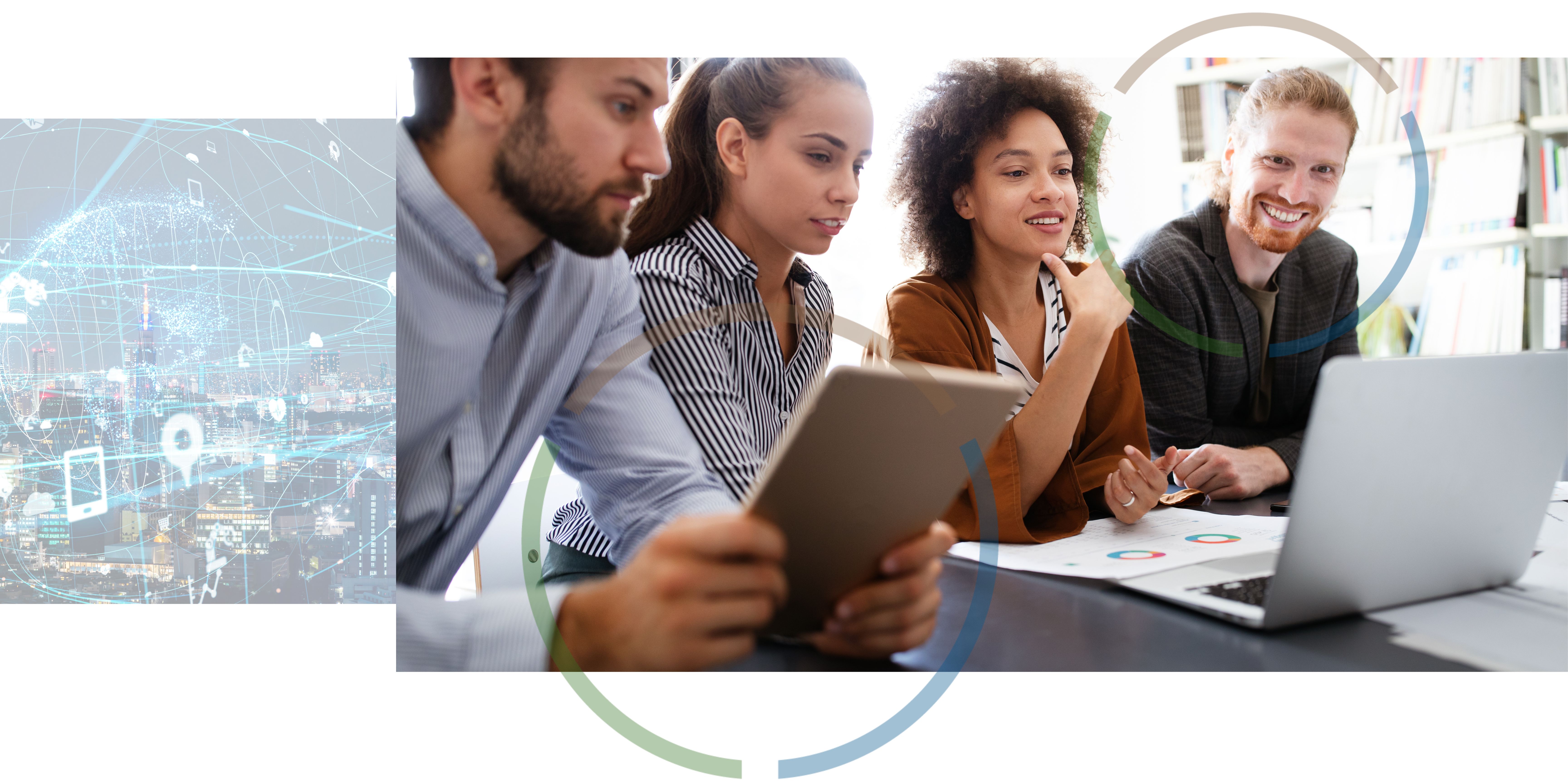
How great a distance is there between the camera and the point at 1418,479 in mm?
661

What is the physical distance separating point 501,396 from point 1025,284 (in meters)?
0.83

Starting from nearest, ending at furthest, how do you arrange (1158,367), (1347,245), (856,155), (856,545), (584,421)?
(856,545) → (584,421) → (856,155) → (1158,367) → (1347,245)

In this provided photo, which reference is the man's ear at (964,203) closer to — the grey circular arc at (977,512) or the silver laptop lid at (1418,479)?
the grey circular arc at (977,512)

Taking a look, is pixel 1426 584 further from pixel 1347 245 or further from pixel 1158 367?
pixel 1347 245

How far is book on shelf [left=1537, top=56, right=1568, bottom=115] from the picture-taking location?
7.02 ft

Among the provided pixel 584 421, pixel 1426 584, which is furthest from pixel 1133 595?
pixel 584 421

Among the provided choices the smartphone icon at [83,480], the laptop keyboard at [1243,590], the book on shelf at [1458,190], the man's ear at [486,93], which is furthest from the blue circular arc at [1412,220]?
the smartphone icon at [83,480]

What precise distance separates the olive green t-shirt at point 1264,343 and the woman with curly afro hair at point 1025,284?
0.39 metres

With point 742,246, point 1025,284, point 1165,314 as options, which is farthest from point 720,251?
point 1165,314

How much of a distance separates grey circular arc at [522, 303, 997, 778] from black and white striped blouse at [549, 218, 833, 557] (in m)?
0.01

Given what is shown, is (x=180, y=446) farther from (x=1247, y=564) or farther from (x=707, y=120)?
(x=1247, y=564)

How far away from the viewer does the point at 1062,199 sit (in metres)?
1.30

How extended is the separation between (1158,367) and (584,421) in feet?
3.60

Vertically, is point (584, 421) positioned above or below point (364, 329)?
below
